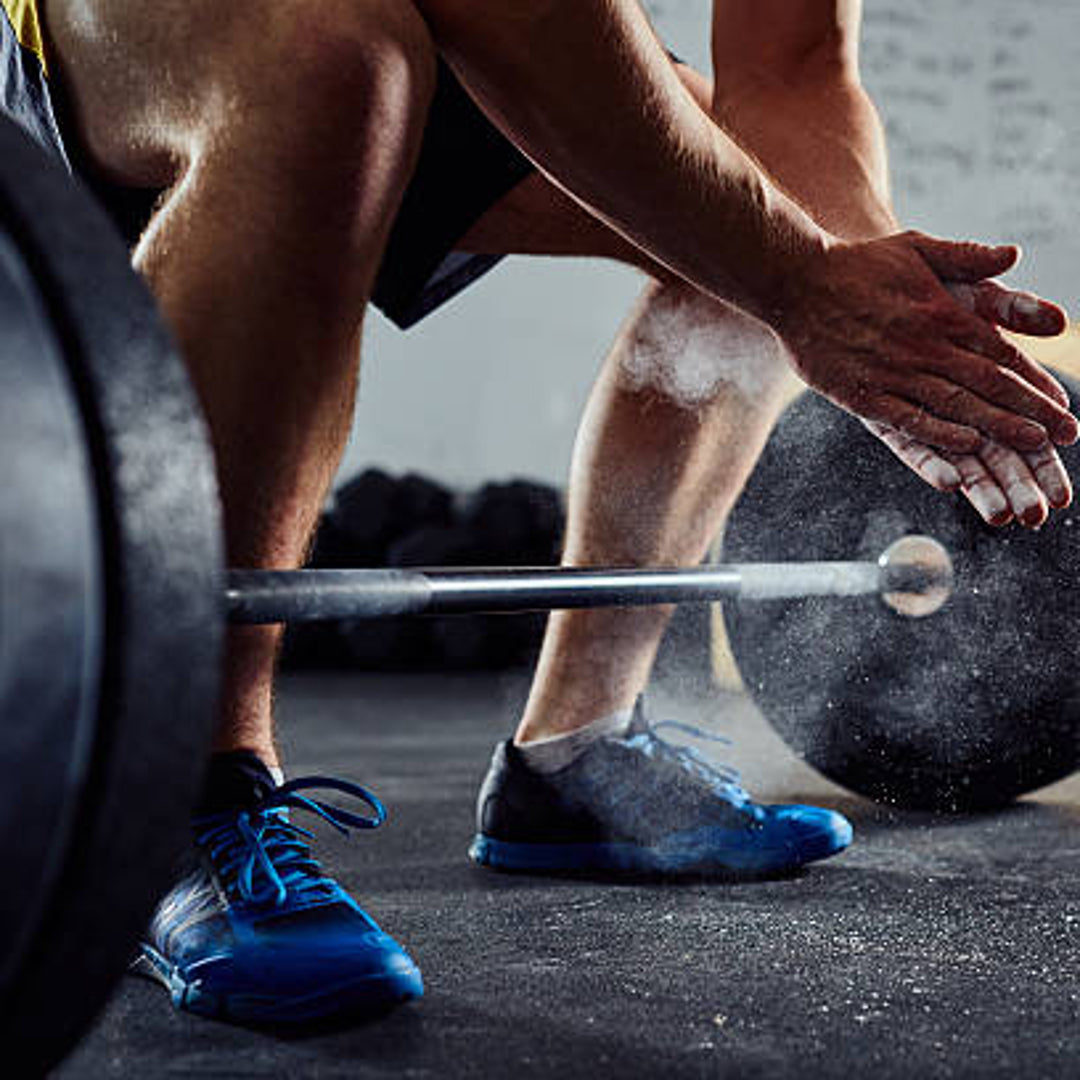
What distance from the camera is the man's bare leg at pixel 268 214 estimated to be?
2.64 ft

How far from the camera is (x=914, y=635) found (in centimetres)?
133

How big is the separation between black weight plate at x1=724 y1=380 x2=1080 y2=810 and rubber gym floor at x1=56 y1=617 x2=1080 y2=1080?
0.06 metres

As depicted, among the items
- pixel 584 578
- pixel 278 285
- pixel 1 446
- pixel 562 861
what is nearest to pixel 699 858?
pixel 562 861

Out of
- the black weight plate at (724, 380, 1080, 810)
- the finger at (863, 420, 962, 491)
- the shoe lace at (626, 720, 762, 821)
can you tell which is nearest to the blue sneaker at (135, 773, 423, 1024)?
the shoe lace at (626, 720, 762, 821)

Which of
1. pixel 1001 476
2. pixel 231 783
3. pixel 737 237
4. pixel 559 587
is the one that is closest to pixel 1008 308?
pixel 1001 476

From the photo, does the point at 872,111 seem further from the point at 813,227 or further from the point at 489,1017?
the point at 489,1017

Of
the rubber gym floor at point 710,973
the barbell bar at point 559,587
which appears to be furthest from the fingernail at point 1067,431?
the rubber gym floor at point 710,973

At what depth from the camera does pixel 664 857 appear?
44.3 inches

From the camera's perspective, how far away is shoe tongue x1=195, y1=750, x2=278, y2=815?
0.85 m

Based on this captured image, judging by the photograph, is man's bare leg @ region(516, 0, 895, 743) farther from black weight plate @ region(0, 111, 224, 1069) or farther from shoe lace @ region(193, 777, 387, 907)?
black weight plate @ region(0, 111, 224, 1069)

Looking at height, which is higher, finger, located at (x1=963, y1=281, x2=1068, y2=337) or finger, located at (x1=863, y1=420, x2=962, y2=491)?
finger, located at (x1=963, y1=281, x2=1068, y2=337)

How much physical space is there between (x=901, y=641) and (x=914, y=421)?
37 cm

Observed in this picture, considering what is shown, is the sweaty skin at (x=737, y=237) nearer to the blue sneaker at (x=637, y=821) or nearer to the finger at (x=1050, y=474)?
the finger at (x=1050, y=474)

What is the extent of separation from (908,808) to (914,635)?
0.64 ft
